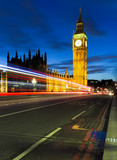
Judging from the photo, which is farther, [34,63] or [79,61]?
[79,61]

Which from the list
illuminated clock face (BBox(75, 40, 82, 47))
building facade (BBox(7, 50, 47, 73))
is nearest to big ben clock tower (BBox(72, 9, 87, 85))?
illuminated clock face (BBox(75, 40, 82, 47))

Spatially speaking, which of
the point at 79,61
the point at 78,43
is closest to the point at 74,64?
the point at 79,61

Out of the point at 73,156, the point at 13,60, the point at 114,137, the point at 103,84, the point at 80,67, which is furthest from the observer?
the point at 103,84

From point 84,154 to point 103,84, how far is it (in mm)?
152374

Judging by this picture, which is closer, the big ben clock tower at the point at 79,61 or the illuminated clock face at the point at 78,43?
the big ben clock tower at the point at 79,61

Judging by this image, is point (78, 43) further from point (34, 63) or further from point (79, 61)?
point (34, 63)

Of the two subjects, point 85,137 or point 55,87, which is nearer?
point 85,137

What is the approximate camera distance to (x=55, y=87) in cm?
Answer: 8944

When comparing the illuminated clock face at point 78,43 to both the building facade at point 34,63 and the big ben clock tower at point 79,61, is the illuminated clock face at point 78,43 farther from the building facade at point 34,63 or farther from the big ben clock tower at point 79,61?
the building facade at point 34,63

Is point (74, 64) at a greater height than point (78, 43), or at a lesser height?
lesser

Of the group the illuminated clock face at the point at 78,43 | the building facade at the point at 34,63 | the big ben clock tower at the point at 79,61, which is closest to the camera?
the building facade at the point at 34,63

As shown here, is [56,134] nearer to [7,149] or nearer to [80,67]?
[7,149]

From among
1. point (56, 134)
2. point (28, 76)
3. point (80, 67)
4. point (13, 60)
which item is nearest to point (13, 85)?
point (28, 76)

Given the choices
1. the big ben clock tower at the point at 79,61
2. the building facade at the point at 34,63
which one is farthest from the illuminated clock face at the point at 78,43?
the building facade at the point at 34,63
